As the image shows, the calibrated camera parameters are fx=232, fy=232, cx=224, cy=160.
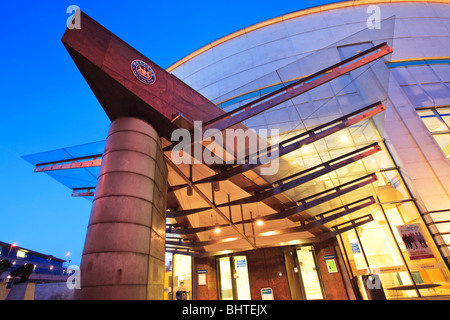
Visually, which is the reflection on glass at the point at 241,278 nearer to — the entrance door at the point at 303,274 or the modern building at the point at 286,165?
the modern building at the point at 286,165

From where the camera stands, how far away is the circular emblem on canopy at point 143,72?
6059 millimetres

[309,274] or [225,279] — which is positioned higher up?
[225,279]

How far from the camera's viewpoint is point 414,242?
11539mm

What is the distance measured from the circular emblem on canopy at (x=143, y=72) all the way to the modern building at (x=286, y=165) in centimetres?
3

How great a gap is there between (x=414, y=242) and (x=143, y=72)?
47.0ft

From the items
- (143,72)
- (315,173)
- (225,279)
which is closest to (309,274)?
(225,279)

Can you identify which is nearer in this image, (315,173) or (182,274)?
(315,173)

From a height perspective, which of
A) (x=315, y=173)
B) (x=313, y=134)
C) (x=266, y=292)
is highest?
(x=313, y=134)

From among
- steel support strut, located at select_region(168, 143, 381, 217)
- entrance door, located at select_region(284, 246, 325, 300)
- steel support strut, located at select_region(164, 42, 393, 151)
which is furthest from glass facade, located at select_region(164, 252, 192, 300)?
steel support strut, located at select_region(164, 42, 393, 151)

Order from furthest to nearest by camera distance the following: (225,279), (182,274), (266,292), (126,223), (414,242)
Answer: (182,274), (225,279), (266,292), (414,242), (126,223)

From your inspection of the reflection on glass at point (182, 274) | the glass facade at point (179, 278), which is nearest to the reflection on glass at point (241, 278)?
the glass facade at point (179, 278)

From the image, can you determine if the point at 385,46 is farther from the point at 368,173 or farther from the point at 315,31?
the point at 315,31

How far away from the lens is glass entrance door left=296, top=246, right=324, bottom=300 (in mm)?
14367

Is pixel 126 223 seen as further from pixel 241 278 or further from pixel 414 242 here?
pixel 414 242
